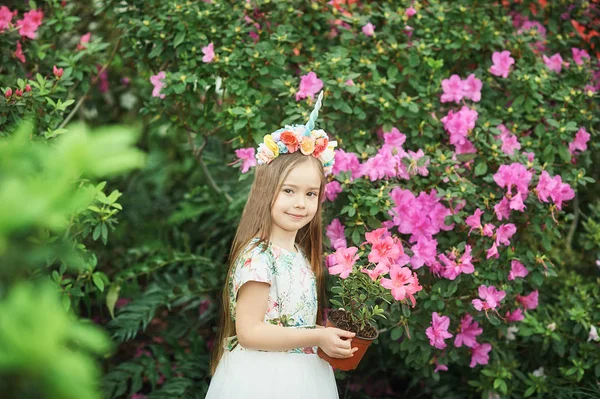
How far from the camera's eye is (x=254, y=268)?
214cm

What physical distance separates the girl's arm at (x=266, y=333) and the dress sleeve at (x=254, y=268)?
0.08 ft

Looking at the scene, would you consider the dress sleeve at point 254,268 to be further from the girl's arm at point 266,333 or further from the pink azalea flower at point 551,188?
the pink azalea flower at point 551,188

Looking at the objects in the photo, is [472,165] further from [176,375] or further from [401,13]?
[176,375]

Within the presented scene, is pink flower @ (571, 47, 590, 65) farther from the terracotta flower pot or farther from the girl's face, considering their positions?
the terracotta flower pot

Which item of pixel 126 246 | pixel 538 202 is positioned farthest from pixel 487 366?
pixel 126 246

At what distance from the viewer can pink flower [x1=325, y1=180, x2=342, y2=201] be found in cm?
270

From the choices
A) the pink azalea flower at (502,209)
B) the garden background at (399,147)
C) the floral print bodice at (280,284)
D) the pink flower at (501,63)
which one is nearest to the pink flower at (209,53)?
the garden background at (399,147)

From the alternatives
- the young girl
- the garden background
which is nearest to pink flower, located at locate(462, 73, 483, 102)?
the garden background

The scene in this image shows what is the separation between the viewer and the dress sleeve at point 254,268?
84.0 inches

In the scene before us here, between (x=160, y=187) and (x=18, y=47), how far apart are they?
5.19 feet

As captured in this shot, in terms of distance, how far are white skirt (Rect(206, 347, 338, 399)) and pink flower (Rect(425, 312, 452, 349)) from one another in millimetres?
551

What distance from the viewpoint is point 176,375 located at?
10.9 ft

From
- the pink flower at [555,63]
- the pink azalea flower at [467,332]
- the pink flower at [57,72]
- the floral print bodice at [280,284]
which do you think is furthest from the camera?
the pink flower at [555,63]

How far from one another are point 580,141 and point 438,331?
3.83ft
